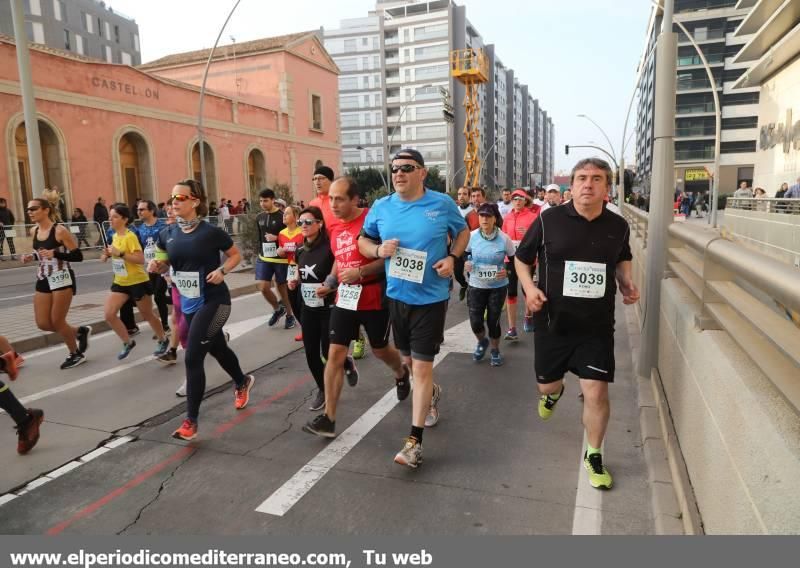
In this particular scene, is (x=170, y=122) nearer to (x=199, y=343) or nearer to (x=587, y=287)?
(x=199, y=343)

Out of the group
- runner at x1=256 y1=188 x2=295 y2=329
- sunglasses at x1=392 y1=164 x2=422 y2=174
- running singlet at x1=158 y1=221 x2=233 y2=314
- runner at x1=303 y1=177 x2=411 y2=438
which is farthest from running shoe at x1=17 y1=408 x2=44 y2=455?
runner at x1=256 y1=188 x2=295 y2=329

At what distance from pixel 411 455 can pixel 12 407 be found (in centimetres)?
282

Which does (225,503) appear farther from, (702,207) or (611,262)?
(702,207)

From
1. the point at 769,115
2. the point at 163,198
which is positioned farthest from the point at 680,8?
the point at 163,198

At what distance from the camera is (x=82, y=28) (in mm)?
66438

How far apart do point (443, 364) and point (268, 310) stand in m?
4.50

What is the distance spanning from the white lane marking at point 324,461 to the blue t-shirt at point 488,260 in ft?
5.34

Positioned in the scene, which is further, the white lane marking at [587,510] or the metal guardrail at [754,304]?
the white lane marking at [587,510]

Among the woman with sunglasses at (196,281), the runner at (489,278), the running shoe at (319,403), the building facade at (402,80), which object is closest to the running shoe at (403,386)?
the running shoe at (319,403)

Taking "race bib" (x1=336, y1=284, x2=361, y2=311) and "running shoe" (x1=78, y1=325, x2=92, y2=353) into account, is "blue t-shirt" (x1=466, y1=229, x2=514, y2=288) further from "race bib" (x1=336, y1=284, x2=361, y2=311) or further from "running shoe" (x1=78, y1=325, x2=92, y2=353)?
"running shoe" (x1=78, y1=325, x2=92, y2=353)

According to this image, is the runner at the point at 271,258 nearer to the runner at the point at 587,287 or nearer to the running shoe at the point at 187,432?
the running shoe at the point at 187,432

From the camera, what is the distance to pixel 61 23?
62.7m

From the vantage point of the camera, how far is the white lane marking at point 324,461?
11.4 ft

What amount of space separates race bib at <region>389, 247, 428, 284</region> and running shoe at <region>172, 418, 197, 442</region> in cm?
192
